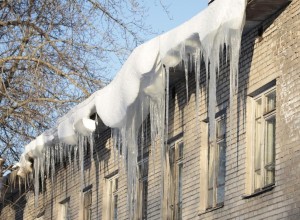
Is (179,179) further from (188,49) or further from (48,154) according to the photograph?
(48,154)

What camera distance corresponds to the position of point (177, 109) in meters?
18.4

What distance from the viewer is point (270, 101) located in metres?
14.9

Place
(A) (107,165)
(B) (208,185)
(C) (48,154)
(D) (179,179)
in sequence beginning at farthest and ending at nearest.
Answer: (C) (48,154) < (A) (107,165) < (D) (179,179) < (B) (208,185)

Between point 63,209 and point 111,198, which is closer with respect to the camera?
point 111,198

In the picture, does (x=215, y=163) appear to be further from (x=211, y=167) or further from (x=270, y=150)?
(x=270, y=150)

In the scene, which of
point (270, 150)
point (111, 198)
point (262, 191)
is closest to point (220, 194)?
point (270, 150)

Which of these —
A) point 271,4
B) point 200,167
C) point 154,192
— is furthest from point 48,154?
point 271,4

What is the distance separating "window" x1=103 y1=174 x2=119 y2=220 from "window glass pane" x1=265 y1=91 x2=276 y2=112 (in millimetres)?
7218

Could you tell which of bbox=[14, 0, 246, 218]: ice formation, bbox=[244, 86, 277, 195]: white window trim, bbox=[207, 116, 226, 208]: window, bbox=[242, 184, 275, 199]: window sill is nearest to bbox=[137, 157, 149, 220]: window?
bbox=[14, 0, 246, 218]: ice formation

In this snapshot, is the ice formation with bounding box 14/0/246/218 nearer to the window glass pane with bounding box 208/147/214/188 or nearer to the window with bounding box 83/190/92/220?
the window glass pane with bounding box 208/147/214/188

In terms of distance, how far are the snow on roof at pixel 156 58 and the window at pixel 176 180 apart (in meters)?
1.01

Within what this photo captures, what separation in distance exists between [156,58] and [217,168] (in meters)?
1.80

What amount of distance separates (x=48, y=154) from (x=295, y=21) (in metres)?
10.8

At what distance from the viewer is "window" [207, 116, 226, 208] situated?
16.2 metres
